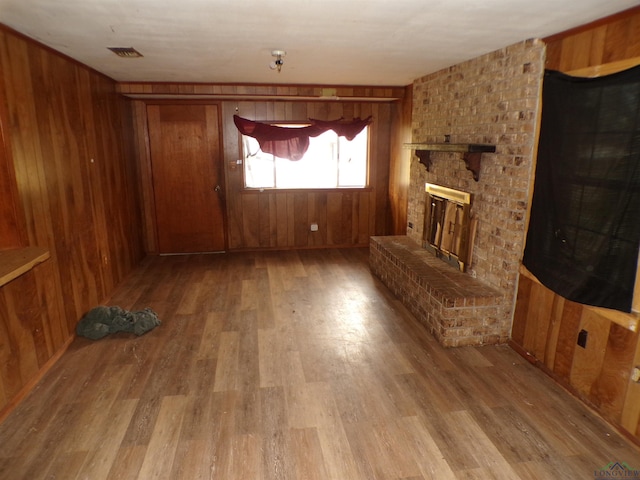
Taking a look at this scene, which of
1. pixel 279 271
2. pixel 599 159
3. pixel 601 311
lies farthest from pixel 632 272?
pixel 279 271

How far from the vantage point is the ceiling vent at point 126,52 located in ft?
10.4

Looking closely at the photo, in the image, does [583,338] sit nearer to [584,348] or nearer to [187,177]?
[584,348]

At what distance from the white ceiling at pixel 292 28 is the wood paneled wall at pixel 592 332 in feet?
0.39

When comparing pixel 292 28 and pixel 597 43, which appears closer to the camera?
pixel 597 43

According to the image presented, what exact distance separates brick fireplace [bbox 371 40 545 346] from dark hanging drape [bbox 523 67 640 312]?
0.17m

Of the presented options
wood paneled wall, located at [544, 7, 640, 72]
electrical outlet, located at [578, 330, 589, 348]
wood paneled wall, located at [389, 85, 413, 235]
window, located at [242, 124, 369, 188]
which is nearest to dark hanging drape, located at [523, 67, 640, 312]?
wood paneled wall, located at [544, 7, 640, 72]

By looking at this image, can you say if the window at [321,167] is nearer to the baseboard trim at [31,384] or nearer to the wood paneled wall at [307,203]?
the wood paneled wall at [307,203]

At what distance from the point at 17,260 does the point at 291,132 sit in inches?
147

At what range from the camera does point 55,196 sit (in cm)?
315

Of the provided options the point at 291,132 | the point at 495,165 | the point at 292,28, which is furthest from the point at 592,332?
the point at 291,132

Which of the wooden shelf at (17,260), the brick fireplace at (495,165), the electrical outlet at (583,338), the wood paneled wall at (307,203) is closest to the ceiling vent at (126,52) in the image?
the wooden shelf at (17,260)

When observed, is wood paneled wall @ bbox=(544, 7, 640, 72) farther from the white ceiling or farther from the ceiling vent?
the ceiling vent

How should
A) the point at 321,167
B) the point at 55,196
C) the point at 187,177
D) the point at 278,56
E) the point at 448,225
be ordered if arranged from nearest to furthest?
the point at 55,196, the point at 278,56, the point at 448,225, the point at 187,177, the point at 321,167

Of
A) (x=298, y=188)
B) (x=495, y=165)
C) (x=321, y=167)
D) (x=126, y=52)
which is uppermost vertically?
(x=126, y=52)
